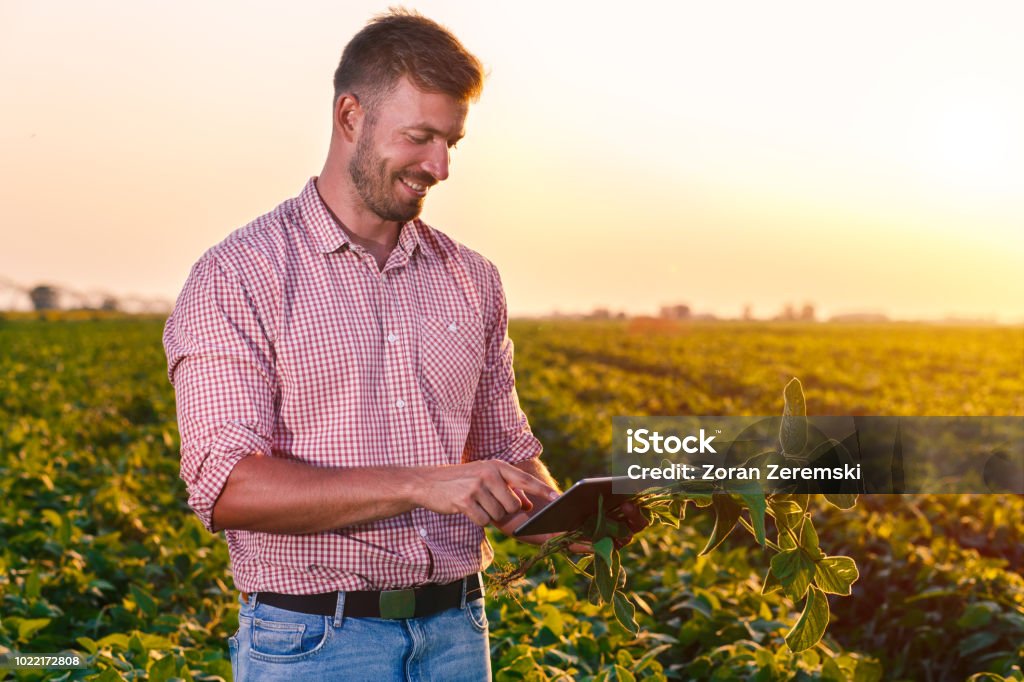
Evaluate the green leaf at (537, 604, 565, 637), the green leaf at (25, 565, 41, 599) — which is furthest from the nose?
the green leaf at (25, 565, 41, 599)

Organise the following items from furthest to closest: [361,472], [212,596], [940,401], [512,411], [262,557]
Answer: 1. [940,401]
2. [212,596]
3. [512,411]
4. [262,557]
5. [361,472]

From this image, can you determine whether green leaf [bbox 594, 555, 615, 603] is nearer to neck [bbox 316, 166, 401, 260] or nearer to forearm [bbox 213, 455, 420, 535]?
forearm [bbox 213, 455, 420, 535]

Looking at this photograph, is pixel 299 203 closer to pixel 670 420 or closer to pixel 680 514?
pixel 680 514

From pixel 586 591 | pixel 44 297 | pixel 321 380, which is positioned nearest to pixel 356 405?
pixel 321 380

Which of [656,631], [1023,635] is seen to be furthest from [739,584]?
[1023,635]

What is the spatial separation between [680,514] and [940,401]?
13.0m

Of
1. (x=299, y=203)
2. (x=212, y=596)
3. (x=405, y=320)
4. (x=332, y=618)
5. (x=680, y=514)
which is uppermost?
(x=299, y=203)

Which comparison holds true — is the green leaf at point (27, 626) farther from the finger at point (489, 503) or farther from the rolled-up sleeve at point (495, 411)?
the finger at point (489, 503)

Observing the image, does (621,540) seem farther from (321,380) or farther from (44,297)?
(44,297)

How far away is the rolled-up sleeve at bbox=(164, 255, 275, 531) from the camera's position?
6.78 ft

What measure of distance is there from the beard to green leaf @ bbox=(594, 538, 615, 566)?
0.83 meters

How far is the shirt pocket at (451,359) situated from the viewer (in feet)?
7.84

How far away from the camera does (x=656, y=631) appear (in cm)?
418

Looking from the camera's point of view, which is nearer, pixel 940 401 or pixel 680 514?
pixel 680 514
